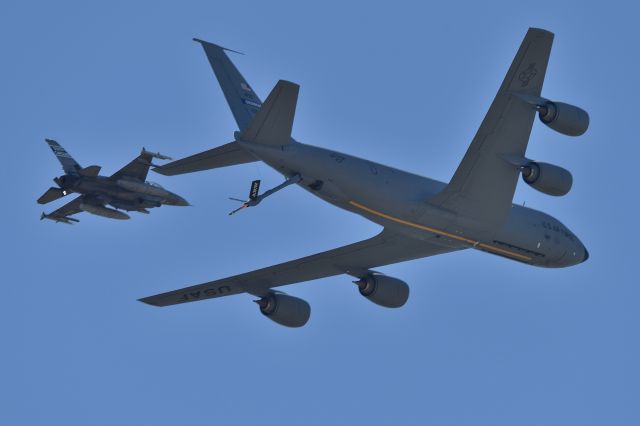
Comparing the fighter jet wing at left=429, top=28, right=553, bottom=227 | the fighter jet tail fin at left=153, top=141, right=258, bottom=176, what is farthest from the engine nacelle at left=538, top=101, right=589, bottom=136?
the fighter jet tail fin at left=153, top=141, right=258, bottom=176

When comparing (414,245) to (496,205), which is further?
(414,245)

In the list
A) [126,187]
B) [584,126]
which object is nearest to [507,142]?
[584,126]

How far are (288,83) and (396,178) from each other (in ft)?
18.1

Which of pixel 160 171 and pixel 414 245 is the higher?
pixel 414 245

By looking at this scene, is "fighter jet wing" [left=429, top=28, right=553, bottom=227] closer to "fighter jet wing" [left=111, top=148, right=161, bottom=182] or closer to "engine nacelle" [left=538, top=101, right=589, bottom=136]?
"engine nacelle" [left=538, top=101, right=589, bottom=136]

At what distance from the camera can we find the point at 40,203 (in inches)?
1837

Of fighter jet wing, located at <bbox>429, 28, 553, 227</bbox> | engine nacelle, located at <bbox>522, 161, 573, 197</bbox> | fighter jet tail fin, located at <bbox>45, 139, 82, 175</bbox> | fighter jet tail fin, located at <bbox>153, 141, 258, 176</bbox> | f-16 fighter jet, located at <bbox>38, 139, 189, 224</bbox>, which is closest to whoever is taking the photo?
fighter jet tail fin, located at <bbox>153, 141, 258, 176</bbox>

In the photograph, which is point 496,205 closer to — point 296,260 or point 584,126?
point 584,126

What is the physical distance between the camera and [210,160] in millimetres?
30594

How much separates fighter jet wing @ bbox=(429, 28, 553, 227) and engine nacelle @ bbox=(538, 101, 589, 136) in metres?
0.41

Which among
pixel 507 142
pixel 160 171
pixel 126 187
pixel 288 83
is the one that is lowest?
pixel 160 171

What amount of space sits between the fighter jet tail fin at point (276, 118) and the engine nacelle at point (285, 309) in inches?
337

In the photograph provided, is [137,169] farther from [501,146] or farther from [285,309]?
[501,146]

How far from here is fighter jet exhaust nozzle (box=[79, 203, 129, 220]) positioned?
43.8 m
